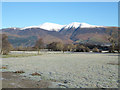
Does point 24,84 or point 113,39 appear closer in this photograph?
point 24,84

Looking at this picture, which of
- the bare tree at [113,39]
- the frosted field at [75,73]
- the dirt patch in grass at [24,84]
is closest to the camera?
Answer: the dirt patch in grass at [24,84]

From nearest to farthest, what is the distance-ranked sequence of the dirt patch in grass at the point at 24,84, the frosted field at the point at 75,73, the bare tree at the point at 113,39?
the dirt patch in grass at the point at 24,84
the frosted field at the point at 75,73
the bare tree at the point at 113,39

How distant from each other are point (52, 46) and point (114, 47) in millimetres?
50918

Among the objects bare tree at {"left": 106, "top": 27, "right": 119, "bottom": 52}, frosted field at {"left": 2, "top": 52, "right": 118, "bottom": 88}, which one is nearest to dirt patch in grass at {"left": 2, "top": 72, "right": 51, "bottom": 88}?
frosted field at {"left": 2, "top": 52, "right": 118, "bottom": 88}

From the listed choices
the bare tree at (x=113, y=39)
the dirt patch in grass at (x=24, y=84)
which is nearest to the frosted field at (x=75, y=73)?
the dirt patch in grass at (x=24, y=84)

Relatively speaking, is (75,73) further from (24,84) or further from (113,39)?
(113,39)

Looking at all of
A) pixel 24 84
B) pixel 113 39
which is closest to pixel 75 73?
pixel 24 84

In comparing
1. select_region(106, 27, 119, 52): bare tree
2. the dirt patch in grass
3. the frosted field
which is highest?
select_region(106, 27, 119, 52): bare tree

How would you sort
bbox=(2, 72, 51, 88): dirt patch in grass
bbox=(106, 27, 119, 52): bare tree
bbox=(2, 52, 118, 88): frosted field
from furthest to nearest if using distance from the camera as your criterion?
1. bbox=(106, 27, 119, 52): bare tree
2. bbox=(2, 52, 118, 88): frosted field
3. bbox=(2, 72, 51, 88): dirt patch in grass

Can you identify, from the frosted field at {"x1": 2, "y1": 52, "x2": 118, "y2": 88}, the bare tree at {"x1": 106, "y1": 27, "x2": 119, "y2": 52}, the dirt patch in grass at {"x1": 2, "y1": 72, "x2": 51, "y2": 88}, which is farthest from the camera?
the bare tree at {"x1": 106, "y1": 27, "x2": 119, "y2": 52}

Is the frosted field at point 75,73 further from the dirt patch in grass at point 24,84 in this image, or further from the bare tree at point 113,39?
the bare tree at point 113,39

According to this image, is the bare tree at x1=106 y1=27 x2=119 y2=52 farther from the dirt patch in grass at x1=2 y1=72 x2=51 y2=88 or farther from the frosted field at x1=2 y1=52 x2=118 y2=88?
the dirt patch in grass at x1=2 y1=72 x2=51 y2=88

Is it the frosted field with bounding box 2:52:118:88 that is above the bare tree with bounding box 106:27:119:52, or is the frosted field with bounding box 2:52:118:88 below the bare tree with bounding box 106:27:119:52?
below

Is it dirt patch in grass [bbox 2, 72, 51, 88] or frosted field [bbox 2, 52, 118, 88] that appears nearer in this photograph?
dirt patch in grass [bbox 2, 72, 51, 88]
